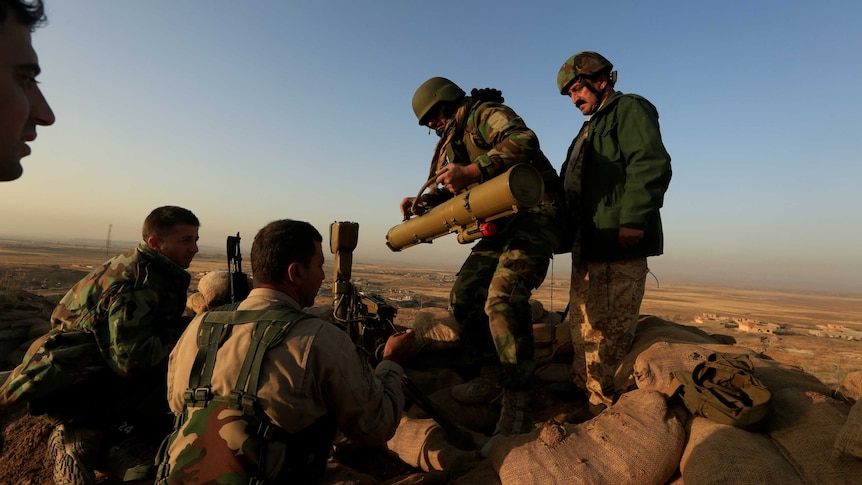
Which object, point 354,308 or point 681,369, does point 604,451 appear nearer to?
point 681,369

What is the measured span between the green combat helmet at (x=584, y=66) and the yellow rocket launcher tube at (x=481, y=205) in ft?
4.07

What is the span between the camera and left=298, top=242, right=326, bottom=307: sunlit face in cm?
230

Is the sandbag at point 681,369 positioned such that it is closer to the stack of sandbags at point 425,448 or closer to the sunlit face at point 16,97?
the stack of sandbags at point 425,448

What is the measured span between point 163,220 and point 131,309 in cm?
87

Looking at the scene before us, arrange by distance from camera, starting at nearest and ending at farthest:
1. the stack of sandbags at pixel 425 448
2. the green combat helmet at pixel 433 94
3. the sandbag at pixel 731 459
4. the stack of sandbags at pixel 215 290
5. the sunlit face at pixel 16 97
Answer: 1. the sunlit face at pixel 16 97
2. the sandbag at pixel 731 459
3. the stack of sandbags at pixel 425 448
4. the green combat helmet at pixel 433 94
5. the stack of sandbags at pixel 215 290

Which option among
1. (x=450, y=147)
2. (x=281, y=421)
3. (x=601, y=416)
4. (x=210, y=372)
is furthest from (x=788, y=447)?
(x=450, y=147)

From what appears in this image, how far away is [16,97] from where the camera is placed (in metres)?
0.98

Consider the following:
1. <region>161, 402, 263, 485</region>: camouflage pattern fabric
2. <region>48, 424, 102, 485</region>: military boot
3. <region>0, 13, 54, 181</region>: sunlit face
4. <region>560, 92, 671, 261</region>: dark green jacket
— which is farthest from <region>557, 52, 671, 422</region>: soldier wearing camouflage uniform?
<region>48, 424, 102, 485</region>: military boot

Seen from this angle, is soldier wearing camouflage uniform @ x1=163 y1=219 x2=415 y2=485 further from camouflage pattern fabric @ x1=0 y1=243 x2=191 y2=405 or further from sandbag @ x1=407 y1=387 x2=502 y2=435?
sandbag @ x1=407 y1=387 x2=502 y2=435

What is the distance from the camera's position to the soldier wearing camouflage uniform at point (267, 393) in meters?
1.78

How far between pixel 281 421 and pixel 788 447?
2.51 m

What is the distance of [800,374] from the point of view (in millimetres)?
2945

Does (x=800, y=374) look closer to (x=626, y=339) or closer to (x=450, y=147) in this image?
(x=626, y=339)

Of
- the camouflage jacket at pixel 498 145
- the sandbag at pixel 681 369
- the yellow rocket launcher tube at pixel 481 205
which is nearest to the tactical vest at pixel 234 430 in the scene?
the yellow rocket launcher tube at pixel 481 205
